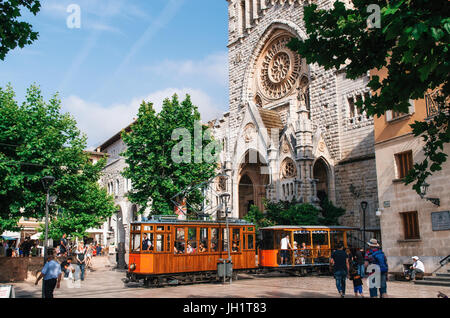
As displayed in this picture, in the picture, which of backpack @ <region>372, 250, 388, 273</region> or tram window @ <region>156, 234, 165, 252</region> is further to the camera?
tram window @ <region>156, 234, 165, 252</region>

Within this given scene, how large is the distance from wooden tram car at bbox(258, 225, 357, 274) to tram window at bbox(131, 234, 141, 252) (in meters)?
6.76

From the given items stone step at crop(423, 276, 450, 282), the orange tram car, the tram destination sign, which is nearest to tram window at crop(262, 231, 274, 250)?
the orange tram car

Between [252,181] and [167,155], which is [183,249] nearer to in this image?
[167,155]

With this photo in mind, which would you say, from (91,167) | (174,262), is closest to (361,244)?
(174,262)

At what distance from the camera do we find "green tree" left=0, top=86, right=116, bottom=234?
21.7 metres

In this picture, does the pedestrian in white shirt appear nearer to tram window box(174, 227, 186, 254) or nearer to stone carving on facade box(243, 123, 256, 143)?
tram window box(174, 227, 186, 254)

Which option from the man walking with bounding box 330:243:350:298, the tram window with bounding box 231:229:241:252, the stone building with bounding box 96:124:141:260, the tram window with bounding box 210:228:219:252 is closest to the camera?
the man walking with bounding box 330:243:350:298

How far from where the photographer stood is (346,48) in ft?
27.3

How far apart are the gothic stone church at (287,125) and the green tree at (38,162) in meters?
11.7

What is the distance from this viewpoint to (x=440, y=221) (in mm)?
17062

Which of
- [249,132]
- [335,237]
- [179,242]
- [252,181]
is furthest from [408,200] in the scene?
[252,181]

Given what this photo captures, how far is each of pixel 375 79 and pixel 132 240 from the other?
13.2 m

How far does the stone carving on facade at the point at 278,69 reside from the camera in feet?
112
